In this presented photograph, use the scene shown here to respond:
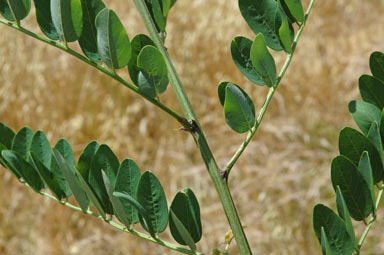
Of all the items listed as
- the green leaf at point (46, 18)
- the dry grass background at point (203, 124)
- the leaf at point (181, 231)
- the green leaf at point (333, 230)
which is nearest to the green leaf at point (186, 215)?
the leaf at point (181, 231)

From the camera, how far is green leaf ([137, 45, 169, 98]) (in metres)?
0.52

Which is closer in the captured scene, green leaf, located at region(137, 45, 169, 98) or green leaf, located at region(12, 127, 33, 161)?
green leaf, located at region(137, 45, 169, 98)

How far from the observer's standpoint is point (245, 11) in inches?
23.1

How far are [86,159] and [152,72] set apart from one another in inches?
5.3

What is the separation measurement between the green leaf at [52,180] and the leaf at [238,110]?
0.20m

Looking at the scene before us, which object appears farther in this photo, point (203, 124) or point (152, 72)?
point (203, 124)

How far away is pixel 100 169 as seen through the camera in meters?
0.59

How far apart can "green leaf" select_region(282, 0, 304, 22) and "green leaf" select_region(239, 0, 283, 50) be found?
14mm

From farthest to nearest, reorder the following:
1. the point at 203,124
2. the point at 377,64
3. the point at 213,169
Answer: the point at 203,124
the point at 377,64
the point at 213,169

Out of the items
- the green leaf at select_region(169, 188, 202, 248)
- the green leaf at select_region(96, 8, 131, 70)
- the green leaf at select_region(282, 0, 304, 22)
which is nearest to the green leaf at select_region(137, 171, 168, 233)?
the green leaf at select_region(169, 188, 202, 248)

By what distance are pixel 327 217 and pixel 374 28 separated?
3513 millimetres

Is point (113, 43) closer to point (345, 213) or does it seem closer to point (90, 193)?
point (90, 193)

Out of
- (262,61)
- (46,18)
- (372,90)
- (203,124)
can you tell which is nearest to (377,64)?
(372,90)

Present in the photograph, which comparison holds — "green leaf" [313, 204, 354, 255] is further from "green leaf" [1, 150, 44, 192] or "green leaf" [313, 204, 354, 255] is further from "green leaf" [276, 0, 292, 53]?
"green leaf" [1, 150, 44, 192]
